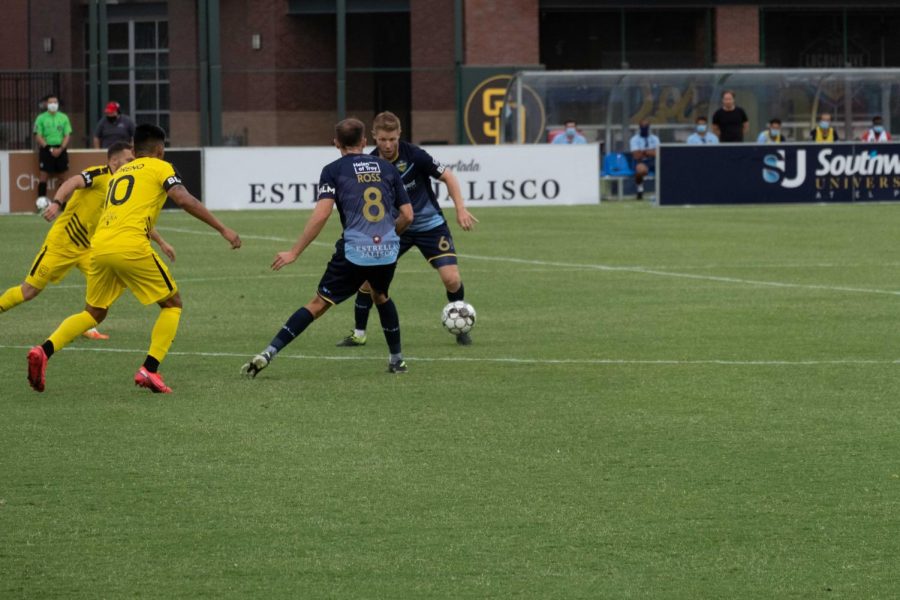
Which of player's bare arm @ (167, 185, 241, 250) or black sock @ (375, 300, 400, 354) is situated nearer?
player's bare arm @ (167, 185, 241, 250)

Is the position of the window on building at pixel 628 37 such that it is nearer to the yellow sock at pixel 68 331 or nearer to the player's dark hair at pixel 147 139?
the player's dark hair at pixel 147 139

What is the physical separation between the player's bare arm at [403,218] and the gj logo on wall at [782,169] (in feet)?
68.1

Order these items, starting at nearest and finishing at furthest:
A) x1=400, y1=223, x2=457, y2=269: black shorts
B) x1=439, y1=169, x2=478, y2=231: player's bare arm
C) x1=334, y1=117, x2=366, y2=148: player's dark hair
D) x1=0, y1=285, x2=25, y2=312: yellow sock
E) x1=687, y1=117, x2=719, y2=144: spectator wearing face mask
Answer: x1=334, y1=117, x2=366, y2=148: player's dark hair, x1=439, y1=169, x2=478, y2=231: player's bare arm, x1=400, y1=223, x2=457, y2=269: black shorts, x1=0, y1=285, x2=25, y2=312: yellow sock, x1=687, y1=117, x2=719, y2=144: spectator wearing face mask

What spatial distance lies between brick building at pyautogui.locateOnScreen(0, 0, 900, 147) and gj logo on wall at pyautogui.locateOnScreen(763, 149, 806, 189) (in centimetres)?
1463

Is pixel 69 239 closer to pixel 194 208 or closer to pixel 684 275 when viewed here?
pixel 194 208

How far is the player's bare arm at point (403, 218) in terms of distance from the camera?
35.8ft

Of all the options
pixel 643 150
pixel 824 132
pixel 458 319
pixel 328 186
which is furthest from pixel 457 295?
pixel 824 132

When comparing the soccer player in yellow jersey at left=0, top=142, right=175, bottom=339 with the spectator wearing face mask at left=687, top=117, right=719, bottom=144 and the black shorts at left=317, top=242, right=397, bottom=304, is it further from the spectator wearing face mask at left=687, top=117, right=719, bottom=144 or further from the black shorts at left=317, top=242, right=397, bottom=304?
the spectator wearing face mask at left=687, top=117, right=719, bottom=144

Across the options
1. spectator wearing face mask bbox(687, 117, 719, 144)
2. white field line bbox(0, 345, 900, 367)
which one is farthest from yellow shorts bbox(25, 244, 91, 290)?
spectator wearing face mask bbox(687, 117, 719, 144)

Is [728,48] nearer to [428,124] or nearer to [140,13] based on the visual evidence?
[428,124]

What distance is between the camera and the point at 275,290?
16.8m

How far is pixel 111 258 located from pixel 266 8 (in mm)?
39395

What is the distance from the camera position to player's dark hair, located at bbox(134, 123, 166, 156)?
1045 centimetres

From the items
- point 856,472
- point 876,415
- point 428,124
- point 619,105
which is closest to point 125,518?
point 856,472
